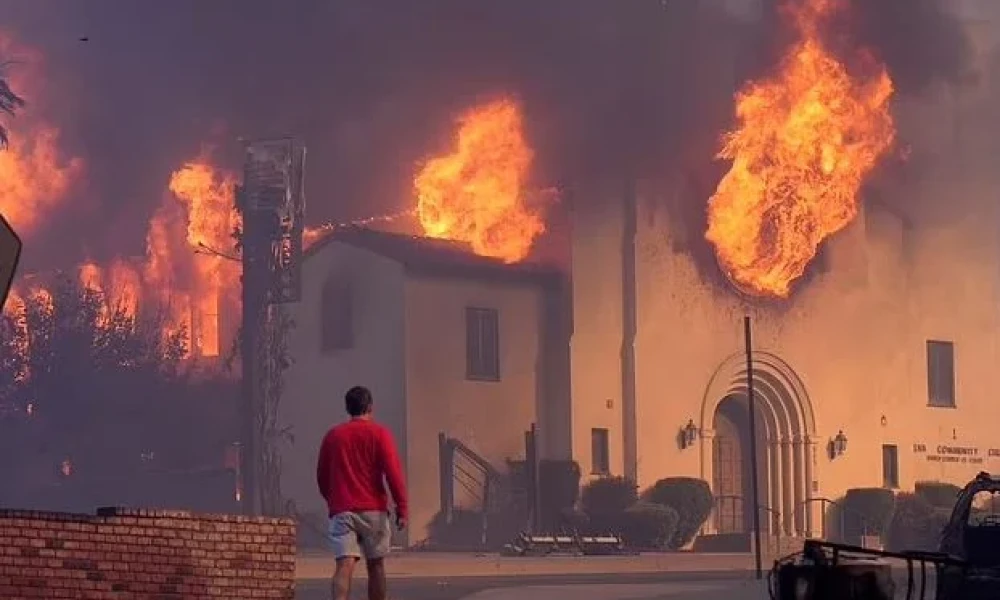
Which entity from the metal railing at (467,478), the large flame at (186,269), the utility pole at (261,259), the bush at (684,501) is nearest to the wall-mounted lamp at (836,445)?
the bush at (684,501)

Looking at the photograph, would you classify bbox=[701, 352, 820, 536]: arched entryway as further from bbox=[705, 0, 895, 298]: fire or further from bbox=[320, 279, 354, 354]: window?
bbox=[320, 279, 354, 354]: window

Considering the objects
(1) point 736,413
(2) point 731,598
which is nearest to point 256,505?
(1) point 736,413

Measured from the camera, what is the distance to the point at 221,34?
254 feet

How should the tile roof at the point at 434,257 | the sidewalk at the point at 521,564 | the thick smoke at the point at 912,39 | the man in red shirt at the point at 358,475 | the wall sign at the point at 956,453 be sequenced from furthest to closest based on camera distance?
the thick smoke at the point at 912,39, the wall sign at the point at 956,453, the tile roof at the point at 434,257, the sidewalk at the point at 521,564, the man in red shirt at the point at 358,475

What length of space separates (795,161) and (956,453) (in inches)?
350

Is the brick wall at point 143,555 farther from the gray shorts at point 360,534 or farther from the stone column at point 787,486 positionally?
the stone column at point 787,486

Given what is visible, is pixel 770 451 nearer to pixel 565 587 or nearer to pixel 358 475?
pixel 565 587

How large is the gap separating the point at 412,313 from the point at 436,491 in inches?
158

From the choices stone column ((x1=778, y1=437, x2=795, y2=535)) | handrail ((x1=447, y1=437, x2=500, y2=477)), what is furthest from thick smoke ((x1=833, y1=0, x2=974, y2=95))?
handrail ((x1=447, y1=437, x2=500, y2=477))

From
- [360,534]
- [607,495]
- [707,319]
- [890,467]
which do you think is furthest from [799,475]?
[360,534]

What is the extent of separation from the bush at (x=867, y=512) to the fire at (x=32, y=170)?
33800mm

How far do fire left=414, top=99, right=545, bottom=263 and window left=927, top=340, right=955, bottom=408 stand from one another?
11675 mm

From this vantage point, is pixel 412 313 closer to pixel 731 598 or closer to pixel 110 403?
pixel 110 403

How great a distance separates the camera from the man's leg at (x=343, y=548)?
49.6ft
